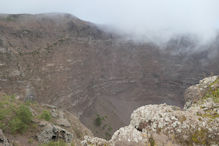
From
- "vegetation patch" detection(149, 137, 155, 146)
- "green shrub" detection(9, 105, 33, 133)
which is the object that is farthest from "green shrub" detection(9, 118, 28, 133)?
"vegetation patch" detection(149, 137, 155, 146)

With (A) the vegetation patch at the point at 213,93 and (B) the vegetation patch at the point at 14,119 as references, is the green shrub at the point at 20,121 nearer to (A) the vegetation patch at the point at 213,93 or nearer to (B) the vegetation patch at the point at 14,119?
(B) the vegetation patch at the point at 14,119

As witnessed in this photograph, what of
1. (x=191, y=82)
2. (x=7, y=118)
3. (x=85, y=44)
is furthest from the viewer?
(x=191, y=82)

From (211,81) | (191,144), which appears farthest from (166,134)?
(211,81)

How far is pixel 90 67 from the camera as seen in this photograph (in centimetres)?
4725

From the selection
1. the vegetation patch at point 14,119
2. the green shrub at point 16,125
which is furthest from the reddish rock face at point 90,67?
the green shrub at point 16,125

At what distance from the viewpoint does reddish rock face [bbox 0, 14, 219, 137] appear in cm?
3238

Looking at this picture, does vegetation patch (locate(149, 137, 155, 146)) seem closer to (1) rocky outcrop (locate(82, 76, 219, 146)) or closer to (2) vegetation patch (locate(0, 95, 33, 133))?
(1) rocky outcrop (locate(82, 76, 219, 146))

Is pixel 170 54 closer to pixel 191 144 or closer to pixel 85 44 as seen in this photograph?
pixel 85 44

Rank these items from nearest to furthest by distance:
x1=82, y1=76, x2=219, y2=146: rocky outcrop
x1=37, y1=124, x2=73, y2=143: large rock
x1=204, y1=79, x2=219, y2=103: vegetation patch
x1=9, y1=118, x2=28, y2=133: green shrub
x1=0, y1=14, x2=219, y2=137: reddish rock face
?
x1=82, y1=76, x2=219, y2=146: rocky outcrop
x1=204, y1=79, x2=219, y2=103: vegetation patch
x1=9, y1=118, x2=28, y2=133: green shrub
x1=37, y1=124, x2=73, y2=143: large rock
x1=0, y1=14, x2=219, y2=137: reddish rock face

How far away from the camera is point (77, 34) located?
44.6 m

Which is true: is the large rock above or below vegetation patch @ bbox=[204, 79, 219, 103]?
below

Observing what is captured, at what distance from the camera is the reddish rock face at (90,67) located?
106 feet

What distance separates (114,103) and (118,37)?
2451cm

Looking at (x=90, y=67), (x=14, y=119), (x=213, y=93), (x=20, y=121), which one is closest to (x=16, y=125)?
(x=20, y=121)
